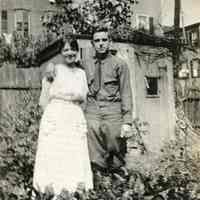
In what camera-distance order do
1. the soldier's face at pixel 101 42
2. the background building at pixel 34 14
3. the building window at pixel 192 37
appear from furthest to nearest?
the building window at pixel 192 37, the background building at pixel 34 14, the soldier's face at pixel 101 42

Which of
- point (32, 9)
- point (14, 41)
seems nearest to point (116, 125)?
point (14, 41)

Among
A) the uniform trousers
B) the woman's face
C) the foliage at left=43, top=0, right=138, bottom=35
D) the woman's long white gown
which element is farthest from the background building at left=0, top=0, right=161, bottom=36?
the woman's long white gown

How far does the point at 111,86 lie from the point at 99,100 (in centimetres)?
18

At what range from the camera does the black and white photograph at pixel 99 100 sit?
4043 mm

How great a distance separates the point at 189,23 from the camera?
816 centimetres

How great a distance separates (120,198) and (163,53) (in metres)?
5.29

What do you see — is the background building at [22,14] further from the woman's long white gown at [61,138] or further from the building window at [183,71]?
the woman's long white gown at [61,138]

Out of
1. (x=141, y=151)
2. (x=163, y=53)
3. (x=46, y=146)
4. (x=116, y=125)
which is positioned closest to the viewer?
(x=46, y=146)

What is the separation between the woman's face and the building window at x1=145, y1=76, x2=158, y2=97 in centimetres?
471

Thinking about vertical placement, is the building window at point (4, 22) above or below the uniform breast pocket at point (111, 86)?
above

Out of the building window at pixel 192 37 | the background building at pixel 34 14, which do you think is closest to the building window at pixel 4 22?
the background building at pixel 34 14

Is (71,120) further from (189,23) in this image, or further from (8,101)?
(189,23)

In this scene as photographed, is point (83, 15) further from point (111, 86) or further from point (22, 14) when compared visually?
point (111, 86)

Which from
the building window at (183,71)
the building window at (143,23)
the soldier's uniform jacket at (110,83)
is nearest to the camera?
the soldier's uniform jacket at (110,83)
